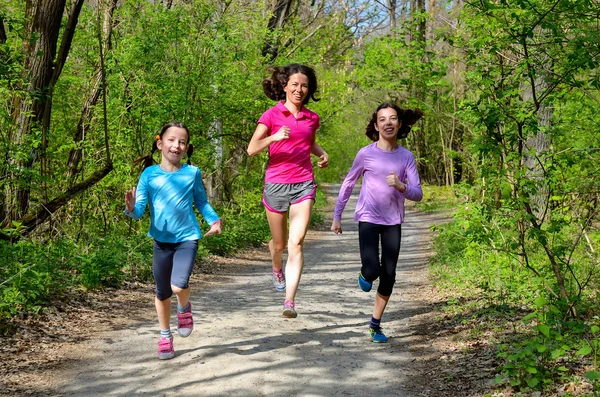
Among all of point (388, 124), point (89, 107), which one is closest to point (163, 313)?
point (388, 124)

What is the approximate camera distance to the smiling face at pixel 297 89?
6.93 meters

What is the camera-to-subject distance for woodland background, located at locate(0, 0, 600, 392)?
20.3ft

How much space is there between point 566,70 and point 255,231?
39.3 feet

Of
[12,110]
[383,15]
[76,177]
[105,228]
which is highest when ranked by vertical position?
[383,15]

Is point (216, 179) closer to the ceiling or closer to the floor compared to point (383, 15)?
closer to the floor

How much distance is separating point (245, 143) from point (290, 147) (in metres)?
11.9

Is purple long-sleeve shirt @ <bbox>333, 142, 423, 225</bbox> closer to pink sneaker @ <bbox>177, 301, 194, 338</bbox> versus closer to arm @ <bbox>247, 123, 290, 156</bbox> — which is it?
arm @ <bbox>247, 123, 290, 156</bbox>

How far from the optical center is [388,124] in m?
6.62

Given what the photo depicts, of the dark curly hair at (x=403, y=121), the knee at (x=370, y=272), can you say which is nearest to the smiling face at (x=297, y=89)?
the dark curly hair at (x=403, y=121)

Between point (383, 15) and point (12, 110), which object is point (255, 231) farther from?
point (383, 15)

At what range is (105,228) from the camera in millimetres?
12344

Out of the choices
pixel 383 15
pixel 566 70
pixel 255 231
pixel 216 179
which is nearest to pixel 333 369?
pixel 566 70

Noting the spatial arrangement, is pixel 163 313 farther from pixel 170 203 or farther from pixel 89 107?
pixel 89 107

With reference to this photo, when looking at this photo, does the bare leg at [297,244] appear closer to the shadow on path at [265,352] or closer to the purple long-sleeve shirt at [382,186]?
the purple long-sleeve shirt at [382,186]
